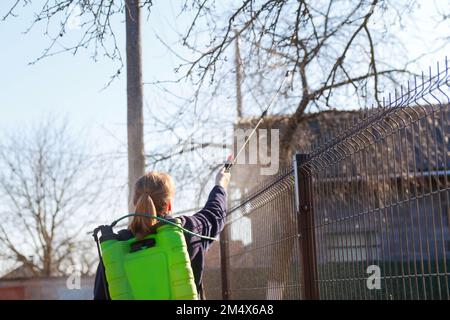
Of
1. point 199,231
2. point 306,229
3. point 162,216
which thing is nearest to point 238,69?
point 306,229

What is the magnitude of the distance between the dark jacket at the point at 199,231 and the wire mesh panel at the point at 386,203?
911mm

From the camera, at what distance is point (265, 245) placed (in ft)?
23.1

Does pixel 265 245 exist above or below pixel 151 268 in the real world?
above

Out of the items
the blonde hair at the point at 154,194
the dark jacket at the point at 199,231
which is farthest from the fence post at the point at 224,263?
the blonde hair at the point at 154,194

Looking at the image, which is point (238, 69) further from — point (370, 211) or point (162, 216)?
point (162, 216)

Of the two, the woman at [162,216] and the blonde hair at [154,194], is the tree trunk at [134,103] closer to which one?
the woman at [162,216]

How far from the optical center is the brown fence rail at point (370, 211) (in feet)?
14.1

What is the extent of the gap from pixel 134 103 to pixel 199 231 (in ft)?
17.2

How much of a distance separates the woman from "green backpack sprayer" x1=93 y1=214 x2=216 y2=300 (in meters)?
0.12

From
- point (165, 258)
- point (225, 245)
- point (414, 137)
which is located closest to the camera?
point (165, 258)

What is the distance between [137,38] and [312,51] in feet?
8.57

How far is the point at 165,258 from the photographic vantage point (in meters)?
3.91
